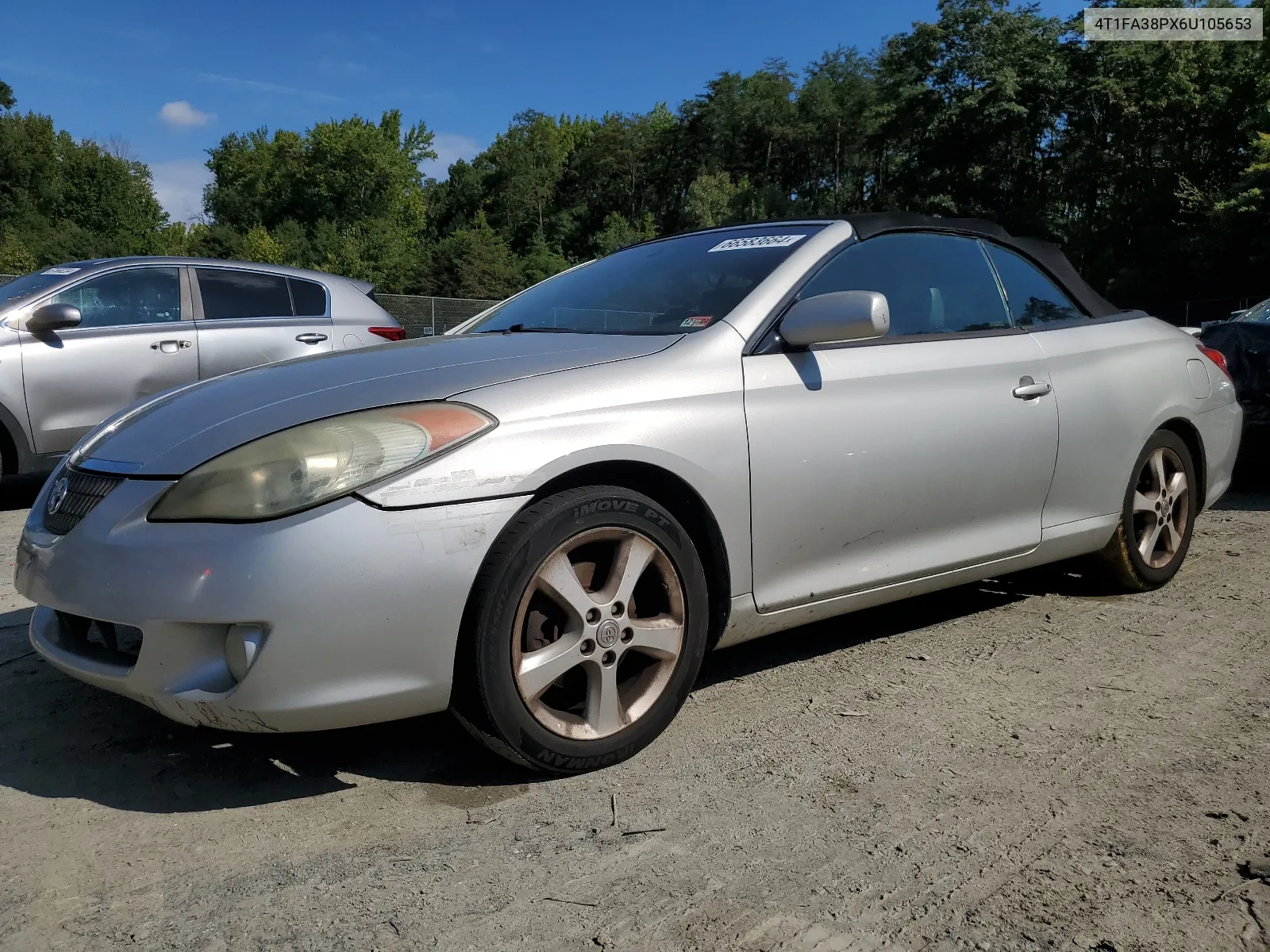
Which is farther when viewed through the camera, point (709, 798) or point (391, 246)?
point (391, 246)

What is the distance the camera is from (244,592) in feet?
7.11

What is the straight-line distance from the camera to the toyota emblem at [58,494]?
8.68 ft

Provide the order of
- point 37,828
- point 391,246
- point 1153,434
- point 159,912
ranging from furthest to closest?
1. point 391,246
2. point 1153,434
3. point 37,828
4. point 159,912

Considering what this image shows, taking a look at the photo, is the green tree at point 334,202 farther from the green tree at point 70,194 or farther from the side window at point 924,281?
the side window at point 924,281

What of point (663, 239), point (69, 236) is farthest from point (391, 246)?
point (663, 239)

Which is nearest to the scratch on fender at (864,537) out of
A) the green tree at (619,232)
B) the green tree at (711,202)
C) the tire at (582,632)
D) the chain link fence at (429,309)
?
the tire at (582,632)

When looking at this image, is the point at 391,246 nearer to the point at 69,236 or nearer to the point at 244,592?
the point at 69,236

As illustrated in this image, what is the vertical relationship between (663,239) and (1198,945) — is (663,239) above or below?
above

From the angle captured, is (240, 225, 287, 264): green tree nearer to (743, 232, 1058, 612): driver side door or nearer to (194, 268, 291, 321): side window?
(194, 268, 291, 321): side window

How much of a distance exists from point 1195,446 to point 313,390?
12.2 ft

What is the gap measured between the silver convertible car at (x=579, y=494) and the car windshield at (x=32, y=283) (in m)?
4.25

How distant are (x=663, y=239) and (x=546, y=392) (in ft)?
5.09

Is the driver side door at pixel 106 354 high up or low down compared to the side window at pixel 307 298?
down

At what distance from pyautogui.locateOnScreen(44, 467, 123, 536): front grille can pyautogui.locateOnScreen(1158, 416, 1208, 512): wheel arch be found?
12.6ft
